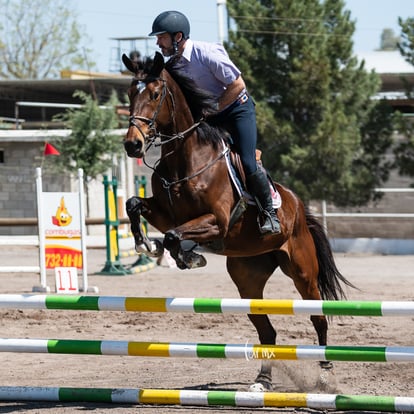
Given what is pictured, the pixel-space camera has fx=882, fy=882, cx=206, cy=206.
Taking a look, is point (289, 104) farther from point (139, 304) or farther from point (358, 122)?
point (139, 304)

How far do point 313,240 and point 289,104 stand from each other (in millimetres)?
13756

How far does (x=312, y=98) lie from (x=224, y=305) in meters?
15.6

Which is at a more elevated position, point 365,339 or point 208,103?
point 208,103

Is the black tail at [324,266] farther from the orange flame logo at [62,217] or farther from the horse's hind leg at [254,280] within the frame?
the orange flame logo at [62,217]

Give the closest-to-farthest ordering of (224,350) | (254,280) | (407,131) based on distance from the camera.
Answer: (224,350)
(254,280)
(407,131)

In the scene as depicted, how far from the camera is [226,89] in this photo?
6.07 metres

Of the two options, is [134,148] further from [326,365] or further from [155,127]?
[326,365]

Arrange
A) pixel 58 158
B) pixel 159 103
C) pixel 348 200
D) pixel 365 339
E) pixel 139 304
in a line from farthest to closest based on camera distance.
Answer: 1. pixel 58 158
2. pixel 348 200
3. pixel 365 339
4. pixel 159 103
5. pixel 139 304

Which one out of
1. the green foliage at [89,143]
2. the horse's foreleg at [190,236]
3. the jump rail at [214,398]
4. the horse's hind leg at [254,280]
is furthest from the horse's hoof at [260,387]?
the green foliage at [89,143]

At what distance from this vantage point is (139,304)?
5.21 metres

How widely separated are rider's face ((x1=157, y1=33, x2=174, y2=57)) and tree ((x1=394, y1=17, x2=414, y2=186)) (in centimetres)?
1447

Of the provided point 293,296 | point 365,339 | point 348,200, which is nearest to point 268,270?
point 365,339

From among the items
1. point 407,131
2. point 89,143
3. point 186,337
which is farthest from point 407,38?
point 186,337

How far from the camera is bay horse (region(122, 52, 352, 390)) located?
555 centimetres
